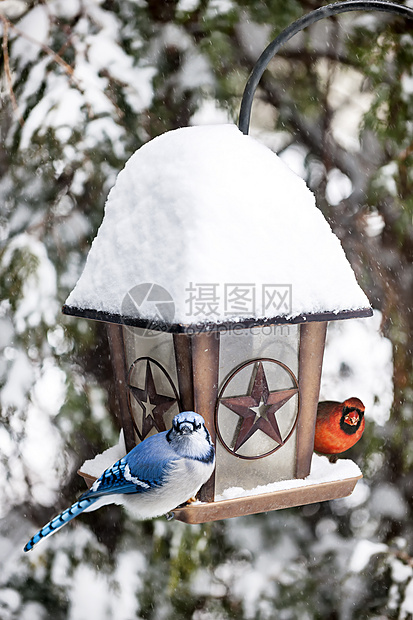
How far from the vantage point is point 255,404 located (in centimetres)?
128

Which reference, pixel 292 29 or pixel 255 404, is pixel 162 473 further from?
pixel 292 29

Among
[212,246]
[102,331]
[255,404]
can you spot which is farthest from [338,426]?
[102,331]

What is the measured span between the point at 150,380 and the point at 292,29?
0.78 metres

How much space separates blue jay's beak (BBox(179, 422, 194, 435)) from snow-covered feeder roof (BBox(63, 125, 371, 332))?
170mm

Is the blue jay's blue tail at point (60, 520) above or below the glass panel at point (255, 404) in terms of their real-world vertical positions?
below

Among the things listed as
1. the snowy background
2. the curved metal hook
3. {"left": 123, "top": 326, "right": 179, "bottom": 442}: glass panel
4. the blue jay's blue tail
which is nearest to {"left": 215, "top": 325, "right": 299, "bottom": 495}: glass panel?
{"left": 123, "top": 326, "right": 179, "bottom": 442}: glass panel

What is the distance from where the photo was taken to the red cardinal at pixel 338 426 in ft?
4.85

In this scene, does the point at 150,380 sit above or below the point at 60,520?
above

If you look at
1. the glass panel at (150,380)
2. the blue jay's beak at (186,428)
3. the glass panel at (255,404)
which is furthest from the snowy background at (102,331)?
the blue jay's beak at (186,428)

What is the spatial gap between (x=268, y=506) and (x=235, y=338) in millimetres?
346

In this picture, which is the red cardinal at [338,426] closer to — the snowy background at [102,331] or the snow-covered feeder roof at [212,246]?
the snow-covered feeder roof at [212,246]

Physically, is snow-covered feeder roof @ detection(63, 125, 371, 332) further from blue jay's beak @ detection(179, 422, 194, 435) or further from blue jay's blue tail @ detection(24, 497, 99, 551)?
blue jay's blue tail @ detection(24, 497, 99, 551)

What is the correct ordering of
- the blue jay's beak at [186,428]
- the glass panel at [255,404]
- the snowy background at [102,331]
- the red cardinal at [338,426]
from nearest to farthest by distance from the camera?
the blue jay's beak at [186,428]
the glass panel at [255,404]
the red cardinal at [338,426]
the snowy background at [102,331]

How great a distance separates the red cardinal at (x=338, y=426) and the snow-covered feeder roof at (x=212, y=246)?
0.29m
